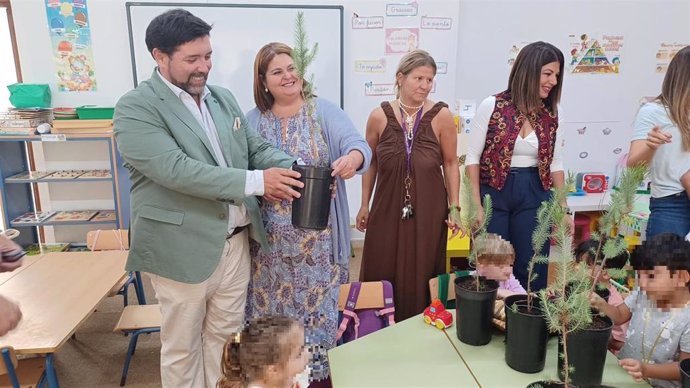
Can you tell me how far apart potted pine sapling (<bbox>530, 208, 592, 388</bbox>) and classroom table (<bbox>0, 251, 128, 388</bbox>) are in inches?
67.6

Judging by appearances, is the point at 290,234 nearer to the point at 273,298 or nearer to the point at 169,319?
the point at 273,298

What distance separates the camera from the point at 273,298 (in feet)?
6.45

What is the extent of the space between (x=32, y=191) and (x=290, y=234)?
136 inches

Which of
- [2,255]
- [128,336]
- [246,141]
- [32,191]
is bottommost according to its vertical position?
[128,336]

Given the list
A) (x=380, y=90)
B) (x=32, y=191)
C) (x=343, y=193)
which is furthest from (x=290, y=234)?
(x=32, y=191)

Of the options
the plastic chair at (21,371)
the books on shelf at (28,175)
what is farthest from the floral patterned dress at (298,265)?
the books on shelf at (28,175)

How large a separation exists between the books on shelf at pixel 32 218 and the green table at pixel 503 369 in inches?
149

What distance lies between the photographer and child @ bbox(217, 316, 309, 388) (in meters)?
1.26

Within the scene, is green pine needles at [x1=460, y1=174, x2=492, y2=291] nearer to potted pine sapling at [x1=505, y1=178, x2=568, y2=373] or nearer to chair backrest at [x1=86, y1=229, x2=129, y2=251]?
potted pine sapling at [x1=505, y1=178, x2=568, y2=373]

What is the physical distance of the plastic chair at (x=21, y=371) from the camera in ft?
5.72

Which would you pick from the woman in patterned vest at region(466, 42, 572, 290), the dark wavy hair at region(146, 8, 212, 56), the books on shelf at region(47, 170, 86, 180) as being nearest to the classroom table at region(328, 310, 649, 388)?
the woman in patterned vest at region(466, 42, 572, 290)

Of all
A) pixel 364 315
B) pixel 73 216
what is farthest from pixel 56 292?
pixel 73 216

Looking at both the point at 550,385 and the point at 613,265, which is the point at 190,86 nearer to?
the point at 550,385

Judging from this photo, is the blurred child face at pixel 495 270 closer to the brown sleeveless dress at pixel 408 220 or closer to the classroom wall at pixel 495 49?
the brown sleeveless dress at pixel 408 220
